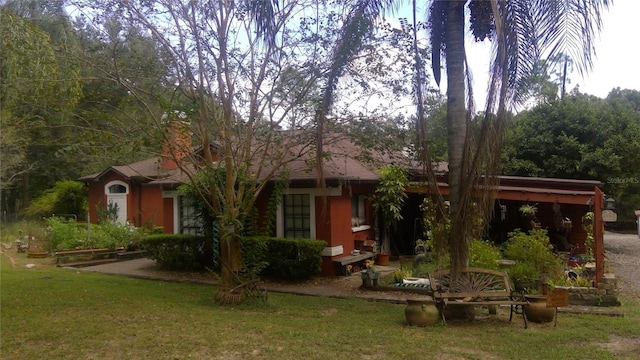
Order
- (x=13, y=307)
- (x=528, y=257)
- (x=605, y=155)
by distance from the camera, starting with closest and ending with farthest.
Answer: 1. (x=13, y=307)
2. (x=528, y=257)
3. (x=605, y=155)

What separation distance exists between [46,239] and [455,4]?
663 inches

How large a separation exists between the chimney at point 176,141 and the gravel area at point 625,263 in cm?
1029

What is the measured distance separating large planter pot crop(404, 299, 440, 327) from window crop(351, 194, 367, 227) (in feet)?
22.6

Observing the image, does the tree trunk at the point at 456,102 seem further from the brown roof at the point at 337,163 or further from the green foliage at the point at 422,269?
the green foliage at the point at 422,269

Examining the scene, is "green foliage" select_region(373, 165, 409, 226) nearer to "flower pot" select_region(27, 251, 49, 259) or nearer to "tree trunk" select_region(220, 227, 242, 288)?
"tree trunk" select_region(220, 227, 242, 288)

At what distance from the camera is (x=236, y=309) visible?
9875 mm

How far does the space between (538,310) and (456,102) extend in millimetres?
3763

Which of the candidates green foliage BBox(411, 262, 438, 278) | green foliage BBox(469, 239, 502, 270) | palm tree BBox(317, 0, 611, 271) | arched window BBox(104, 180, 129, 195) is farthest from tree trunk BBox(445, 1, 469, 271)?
arched window BBox(104, 180, 129, 195)

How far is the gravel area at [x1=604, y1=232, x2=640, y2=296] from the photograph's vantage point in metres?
12.3

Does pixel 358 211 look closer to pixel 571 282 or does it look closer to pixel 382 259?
pixel 382 259

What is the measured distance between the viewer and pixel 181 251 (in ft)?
49.4

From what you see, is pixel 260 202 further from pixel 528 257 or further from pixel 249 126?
pixel 528 257

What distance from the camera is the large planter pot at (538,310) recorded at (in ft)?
27.9

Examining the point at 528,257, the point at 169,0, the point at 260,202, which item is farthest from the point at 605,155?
the point at 169,0
